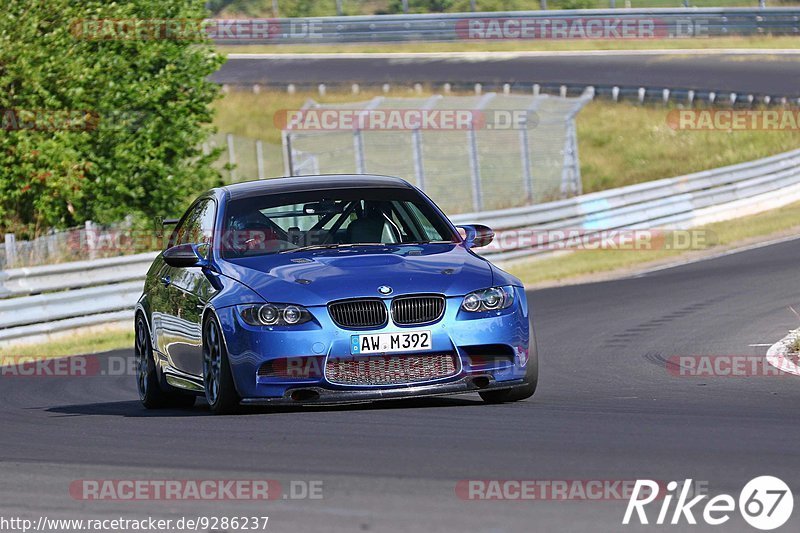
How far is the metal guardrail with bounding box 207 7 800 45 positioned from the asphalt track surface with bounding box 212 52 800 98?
4.18 ft

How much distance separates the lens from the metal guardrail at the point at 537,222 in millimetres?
18578

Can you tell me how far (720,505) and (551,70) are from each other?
46.0 meters

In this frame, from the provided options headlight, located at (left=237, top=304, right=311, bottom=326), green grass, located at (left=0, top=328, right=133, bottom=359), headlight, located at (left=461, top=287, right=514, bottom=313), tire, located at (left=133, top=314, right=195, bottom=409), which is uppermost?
headlight, located at (left=237, top=304, right=311, bottom=326)

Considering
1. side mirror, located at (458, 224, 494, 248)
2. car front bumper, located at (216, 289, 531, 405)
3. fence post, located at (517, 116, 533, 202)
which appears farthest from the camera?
fence post, located at (517, 116, 533, 202)

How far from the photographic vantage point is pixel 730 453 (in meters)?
6.84

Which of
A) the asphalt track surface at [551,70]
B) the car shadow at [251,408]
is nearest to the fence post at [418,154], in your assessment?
the car shadow at [251,408]

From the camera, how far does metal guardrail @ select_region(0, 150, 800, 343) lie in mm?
18578

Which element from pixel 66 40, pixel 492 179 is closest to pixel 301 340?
pixel 66 40

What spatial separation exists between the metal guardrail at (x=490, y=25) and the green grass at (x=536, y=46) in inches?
11.8
